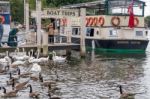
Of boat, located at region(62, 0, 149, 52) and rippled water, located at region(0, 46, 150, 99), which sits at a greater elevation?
boat, located at region(62, 0, 149, 52)

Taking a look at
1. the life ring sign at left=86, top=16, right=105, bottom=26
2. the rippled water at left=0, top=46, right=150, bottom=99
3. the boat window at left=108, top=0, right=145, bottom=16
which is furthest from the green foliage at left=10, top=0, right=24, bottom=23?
the rippled water at left=0, top=46, right=150, bottom=99

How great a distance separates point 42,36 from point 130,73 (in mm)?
11135

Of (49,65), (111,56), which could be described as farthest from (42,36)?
(111,56)

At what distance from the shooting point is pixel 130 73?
3553cm

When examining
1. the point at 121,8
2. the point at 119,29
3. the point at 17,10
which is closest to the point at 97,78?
the point at 119,29

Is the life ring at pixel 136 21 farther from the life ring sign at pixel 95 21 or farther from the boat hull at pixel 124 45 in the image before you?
the life ring sign at pixel 95 21

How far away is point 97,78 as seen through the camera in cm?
3253

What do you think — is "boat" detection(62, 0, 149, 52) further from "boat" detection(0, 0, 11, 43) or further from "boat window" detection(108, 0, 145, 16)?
"boat" detection(0, 0, 11, 43)

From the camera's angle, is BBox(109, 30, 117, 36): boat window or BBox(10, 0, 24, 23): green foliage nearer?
BBox(109, 30, 117, 36): boat window

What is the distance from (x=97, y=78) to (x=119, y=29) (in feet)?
76.6

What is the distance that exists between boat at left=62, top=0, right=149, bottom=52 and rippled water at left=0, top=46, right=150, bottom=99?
8.01 metres

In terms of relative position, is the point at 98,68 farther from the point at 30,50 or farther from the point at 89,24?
the point at 89,24

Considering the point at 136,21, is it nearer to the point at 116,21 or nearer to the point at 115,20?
the point at 116,21

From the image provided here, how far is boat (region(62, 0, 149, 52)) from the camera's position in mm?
54719
